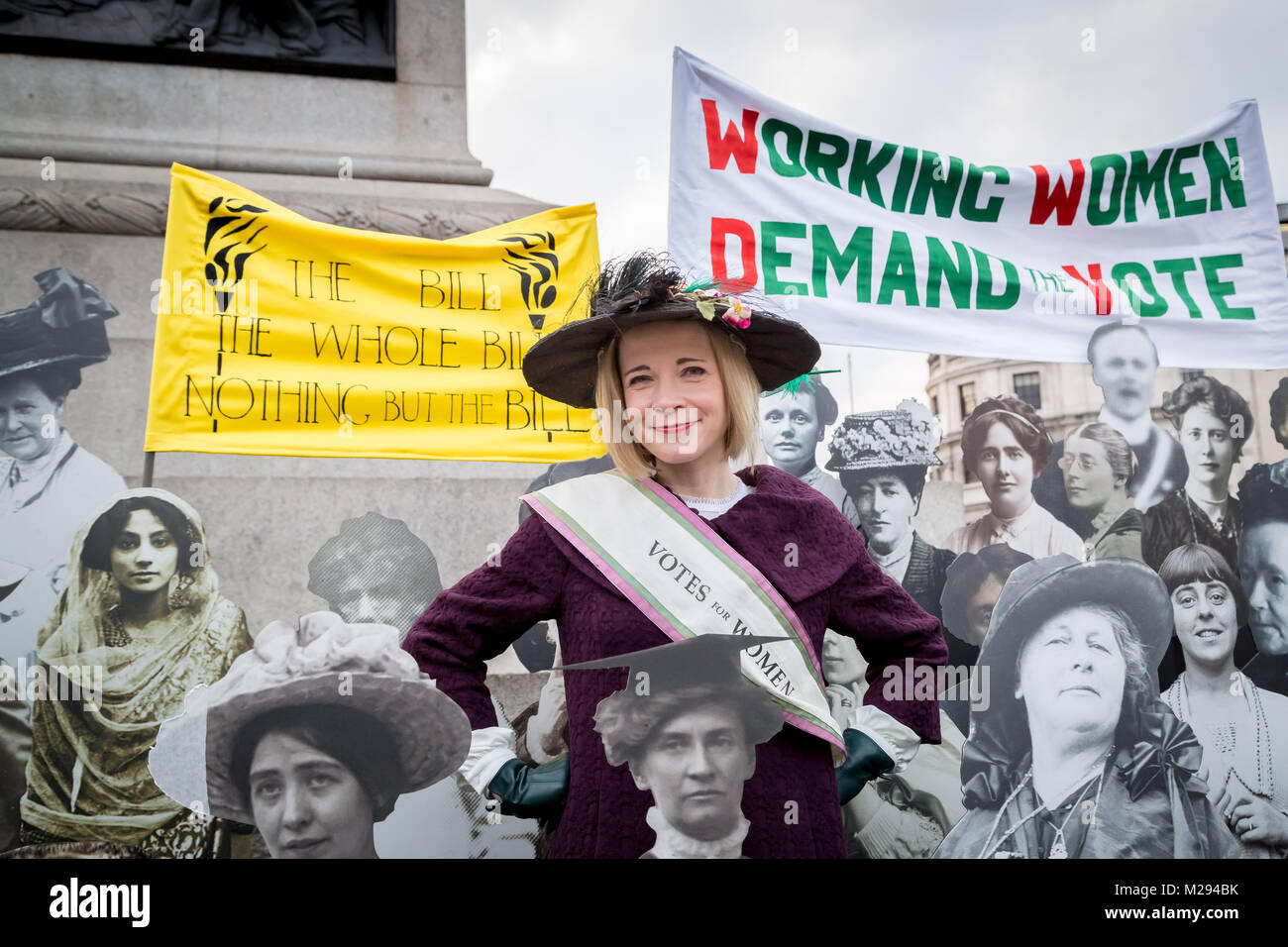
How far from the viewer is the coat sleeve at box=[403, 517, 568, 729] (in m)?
2.28

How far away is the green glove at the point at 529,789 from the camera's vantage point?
2.28 m

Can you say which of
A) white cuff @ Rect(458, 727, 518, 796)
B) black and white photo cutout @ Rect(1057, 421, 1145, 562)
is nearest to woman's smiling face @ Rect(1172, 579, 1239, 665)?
black and white photo cutout @ Rect(1057, 421, 1145, 562)

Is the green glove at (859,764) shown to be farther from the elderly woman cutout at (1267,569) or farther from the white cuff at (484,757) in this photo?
the elderly woman cutout at (1267,569)

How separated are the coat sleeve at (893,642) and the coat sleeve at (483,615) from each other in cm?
68

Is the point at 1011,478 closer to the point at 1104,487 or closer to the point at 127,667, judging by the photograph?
the point at 1104,487

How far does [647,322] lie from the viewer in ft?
8.25

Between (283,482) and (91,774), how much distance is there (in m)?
1.18

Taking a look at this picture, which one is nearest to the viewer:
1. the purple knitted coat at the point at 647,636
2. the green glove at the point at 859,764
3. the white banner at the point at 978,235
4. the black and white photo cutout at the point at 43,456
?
the purple knitted coat at the point at 647,636

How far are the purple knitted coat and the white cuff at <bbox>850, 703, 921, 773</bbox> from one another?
0.07ft

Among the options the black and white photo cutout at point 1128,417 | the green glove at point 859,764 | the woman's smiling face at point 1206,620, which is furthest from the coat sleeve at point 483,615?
the woman's smiling face at point 1206,620

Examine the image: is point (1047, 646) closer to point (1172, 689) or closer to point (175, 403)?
point (1172, 689)

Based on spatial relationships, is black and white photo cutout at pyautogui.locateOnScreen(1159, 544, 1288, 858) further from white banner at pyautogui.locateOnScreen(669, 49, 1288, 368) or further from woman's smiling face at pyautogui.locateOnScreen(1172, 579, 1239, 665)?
white banner at pyautogui.locateOnScreen(669, 49, 1288, 368)

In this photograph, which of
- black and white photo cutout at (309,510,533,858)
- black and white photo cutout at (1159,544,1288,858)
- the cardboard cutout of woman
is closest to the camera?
the cardboard cutout of woman
